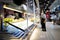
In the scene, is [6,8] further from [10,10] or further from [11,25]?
[11,25]

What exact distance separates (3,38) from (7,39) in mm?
137

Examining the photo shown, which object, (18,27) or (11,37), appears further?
(18,27)

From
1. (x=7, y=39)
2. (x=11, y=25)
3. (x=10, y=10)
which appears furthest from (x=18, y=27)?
(x=7, y=39)

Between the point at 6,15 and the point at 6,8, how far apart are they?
251 mm

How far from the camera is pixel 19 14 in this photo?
7.99 m

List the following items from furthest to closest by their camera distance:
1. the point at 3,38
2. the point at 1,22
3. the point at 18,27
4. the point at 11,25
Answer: the point at 18,27 < the point at 11,25 < the point at 1,22 < the point at 3,38

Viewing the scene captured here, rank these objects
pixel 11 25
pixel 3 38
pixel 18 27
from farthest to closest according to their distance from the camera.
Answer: pixel 18 27
pixel 11 25
pixel 3 38

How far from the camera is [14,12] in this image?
23.9 ft

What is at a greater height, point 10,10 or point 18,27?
point 10,10

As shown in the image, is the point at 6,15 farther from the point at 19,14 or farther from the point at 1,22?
the point at 19,14

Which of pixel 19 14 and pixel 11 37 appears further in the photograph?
pixel 19 14

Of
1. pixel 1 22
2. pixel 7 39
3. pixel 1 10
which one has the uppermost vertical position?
pixel 1 10

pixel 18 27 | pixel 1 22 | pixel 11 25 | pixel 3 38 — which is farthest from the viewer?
pixel 18 27

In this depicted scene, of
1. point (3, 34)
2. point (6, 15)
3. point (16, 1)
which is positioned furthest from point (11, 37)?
point (16, 1)
